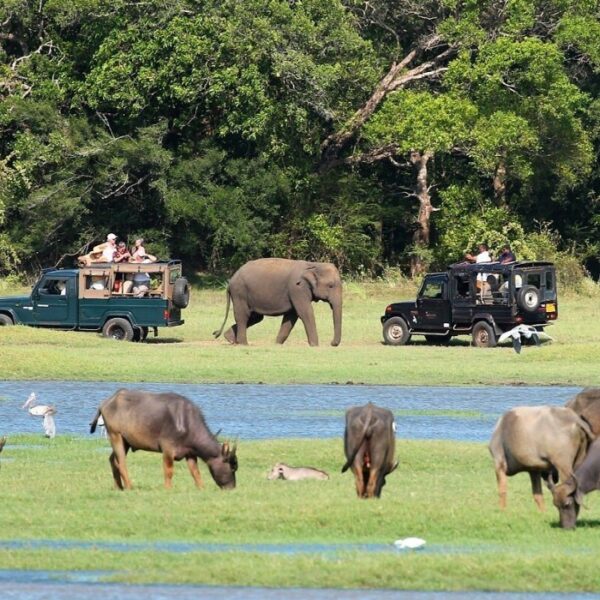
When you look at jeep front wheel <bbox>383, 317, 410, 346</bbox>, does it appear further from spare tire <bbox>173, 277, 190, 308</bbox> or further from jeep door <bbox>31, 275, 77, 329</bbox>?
jeep door <bbox>31, 275, 77, 329</bbox>

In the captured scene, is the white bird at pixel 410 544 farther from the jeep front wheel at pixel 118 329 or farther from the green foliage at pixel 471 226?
the green foliage at pixel 471 226

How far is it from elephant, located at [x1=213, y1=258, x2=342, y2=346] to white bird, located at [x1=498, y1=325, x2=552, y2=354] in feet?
12.9

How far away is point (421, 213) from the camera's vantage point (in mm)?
49719

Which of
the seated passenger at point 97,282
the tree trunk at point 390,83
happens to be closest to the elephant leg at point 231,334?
the seated passenger at point 97,282

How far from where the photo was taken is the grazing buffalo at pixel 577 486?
42.6ft

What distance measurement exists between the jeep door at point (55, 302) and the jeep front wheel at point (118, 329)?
71 centimetres

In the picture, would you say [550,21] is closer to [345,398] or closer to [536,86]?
[536,86]

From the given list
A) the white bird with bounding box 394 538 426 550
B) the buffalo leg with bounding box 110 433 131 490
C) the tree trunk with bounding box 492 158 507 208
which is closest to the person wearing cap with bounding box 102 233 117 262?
the tree trunk with bounding box 492 158 507 208

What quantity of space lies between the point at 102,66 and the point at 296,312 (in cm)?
1257

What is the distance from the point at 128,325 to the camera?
34.8 m

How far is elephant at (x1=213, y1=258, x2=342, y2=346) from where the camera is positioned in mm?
35625

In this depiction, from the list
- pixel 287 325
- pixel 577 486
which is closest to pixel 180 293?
pixel 287 325

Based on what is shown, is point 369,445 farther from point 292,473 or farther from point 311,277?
point 311,277

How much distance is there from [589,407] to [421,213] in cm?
3463
